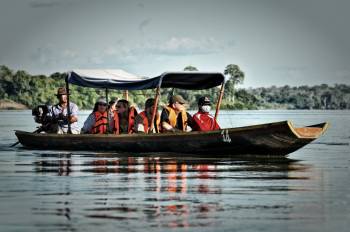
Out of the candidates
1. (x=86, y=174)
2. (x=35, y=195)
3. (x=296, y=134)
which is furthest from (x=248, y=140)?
(x=35, y=195)

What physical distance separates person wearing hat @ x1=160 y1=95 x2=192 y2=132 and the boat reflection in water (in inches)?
42.7

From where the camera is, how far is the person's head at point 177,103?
27.7m

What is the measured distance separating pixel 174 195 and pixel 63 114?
1523cm

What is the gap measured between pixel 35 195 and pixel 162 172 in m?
5.24

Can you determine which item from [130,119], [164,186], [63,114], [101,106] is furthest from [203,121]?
[164,186]

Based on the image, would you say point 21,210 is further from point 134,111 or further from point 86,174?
point 134,111

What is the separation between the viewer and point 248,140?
25984mm

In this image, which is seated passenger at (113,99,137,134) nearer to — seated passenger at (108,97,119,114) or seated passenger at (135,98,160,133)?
seated passenger at (108,97,119,114)

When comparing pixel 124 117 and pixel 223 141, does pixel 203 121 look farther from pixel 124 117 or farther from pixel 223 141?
pixel 124 117

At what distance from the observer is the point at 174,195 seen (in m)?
16.8

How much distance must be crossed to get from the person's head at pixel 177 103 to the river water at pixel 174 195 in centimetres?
192

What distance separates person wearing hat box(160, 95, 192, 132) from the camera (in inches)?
1095

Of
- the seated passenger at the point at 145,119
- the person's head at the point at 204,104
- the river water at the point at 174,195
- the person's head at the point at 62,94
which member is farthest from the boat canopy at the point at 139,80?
the river water at the point at 174,195

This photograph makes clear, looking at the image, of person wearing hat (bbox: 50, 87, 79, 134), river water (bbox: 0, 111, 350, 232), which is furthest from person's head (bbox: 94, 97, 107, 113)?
river water (bbox: 0, 111, 350, 232)
